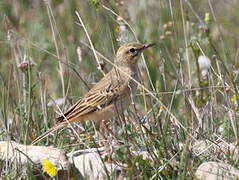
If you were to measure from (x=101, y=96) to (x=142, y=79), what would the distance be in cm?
76

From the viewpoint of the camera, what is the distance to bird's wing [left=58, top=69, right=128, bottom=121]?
21.6 feet

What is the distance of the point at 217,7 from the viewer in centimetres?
1102

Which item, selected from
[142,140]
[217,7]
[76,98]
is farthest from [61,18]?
[142,140]

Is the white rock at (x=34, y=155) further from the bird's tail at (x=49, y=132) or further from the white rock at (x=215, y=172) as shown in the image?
the white rock at (x=215, y=172)

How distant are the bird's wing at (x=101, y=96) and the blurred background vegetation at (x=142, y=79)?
17 cm

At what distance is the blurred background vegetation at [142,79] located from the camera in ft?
17.8

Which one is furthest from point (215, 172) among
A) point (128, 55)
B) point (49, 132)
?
point (128, 55)

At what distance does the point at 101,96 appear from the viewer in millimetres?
6742

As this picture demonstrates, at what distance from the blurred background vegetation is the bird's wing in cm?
17

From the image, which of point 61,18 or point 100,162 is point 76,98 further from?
point 61,18

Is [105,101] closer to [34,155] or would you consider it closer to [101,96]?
[101,96]

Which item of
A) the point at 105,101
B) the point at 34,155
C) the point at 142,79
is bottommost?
the point at 34,155

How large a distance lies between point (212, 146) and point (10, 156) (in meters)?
1.47

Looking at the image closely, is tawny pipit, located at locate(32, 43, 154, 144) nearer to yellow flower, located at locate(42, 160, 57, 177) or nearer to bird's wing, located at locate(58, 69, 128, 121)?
bird's wing, located at locate(58, 69, 128, 121)
